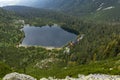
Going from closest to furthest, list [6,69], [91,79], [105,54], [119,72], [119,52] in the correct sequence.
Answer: [91,79] → [119,72] → [6,69] → [119,52] → [105,54]

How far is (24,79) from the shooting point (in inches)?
1663

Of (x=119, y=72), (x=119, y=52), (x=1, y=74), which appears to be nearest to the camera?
(x=119, y=72)

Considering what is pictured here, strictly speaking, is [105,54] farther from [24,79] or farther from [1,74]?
[24,79]

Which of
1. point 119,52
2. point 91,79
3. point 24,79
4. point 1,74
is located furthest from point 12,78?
point 119,52

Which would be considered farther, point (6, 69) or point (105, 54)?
point (105, 54)

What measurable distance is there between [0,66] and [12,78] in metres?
45.0

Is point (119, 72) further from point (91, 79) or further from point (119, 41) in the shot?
point (119, 41)

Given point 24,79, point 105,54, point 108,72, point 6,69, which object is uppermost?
point 24,79

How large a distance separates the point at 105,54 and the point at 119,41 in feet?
45.9

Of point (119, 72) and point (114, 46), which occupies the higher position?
point (119, 72)

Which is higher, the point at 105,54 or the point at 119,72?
the point at 119,72

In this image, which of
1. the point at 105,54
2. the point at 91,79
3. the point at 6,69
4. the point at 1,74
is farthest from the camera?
the point at 105,54

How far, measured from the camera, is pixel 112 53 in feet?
617

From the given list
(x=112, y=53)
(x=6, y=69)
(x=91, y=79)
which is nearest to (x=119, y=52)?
(x=112, y=53)
